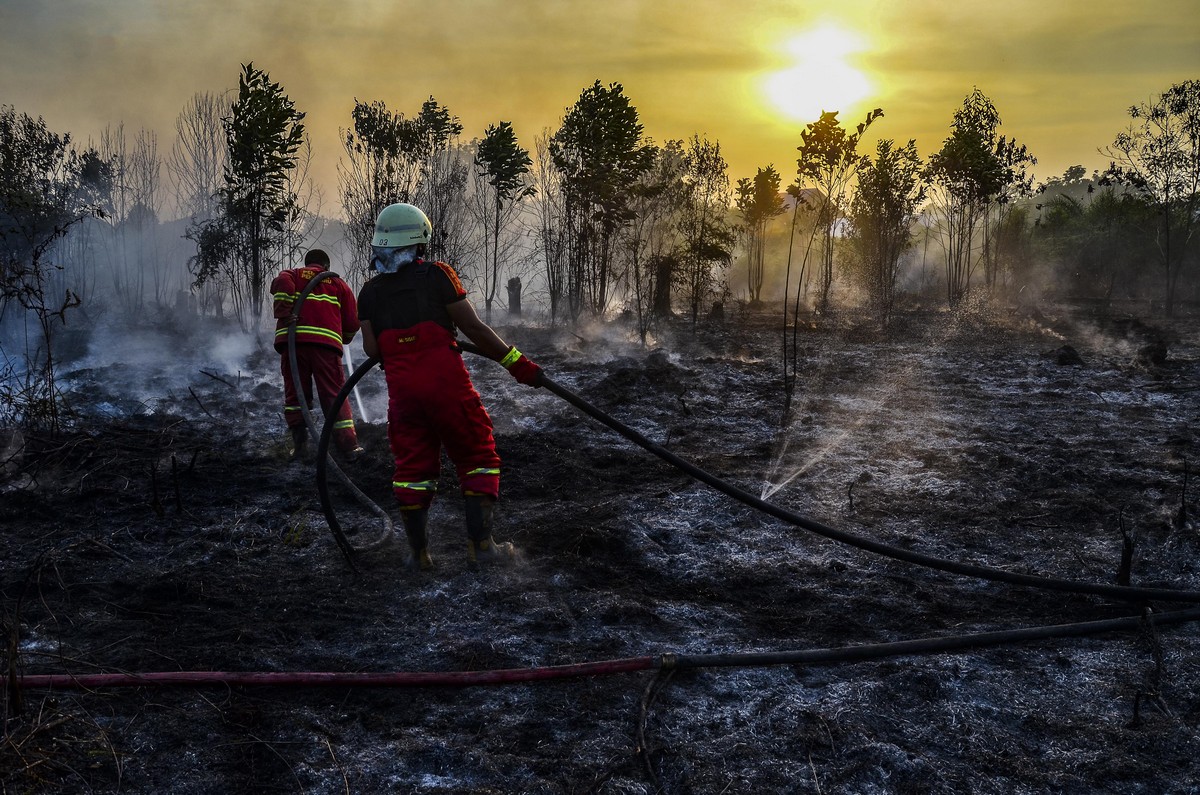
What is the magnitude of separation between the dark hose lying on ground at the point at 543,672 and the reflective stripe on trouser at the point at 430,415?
4.63ft

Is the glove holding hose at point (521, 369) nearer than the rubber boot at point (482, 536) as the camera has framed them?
Yes

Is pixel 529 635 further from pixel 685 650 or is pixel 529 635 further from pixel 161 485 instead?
pixel 161 485

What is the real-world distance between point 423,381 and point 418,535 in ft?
2.88

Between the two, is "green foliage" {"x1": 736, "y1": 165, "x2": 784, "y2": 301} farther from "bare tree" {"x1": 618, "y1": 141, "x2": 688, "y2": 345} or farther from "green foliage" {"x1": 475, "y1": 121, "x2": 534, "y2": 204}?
"green foliage" {"x1": 475, "y1": 121, "x2": 534, "y2": 204}

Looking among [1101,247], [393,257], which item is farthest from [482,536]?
[1101,247]

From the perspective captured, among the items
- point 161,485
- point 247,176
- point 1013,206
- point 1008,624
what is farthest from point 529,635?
point 1013,206

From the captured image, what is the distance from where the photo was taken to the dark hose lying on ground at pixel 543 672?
3.08m

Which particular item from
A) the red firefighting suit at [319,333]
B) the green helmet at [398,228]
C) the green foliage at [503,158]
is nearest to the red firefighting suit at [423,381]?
the green helmet at [398,228]

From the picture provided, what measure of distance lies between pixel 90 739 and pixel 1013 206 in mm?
36208

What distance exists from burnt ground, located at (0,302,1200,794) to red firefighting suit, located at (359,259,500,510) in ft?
1.83

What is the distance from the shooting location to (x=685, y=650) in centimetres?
359

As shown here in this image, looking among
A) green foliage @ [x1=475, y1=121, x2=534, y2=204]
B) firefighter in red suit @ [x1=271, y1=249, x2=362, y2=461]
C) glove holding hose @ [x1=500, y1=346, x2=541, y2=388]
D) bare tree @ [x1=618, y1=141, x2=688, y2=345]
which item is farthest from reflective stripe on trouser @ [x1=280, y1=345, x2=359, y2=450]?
green foliage @ [x1=475, y1=121, x2=534, y2=204]

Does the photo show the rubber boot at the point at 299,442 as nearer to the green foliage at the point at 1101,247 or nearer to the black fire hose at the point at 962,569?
the black fire hose at the point at 962,569

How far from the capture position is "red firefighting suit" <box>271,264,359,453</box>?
22.7 ft
